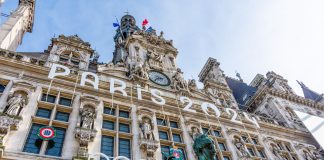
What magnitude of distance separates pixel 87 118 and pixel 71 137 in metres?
1.20

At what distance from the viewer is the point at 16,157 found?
9680mm

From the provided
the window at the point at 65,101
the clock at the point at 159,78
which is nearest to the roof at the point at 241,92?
the clock at the point at 159,78

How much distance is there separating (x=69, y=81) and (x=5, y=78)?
2.94m

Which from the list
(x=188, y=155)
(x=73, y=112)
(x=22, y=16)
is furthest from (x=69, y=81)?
(x=22, y=16)

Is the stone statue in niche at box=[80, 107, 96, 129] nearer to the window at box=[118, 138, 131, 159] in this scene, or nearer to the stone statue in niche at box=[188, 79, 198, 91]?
the window at box=[118, 138, 131, 159]

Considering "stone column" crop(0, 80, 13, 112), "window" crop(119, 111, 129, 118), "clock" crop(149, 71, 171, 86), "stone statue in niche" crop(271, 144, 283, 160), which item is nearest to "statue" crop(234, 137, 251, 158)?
"stone statue in niche" crop(271, 144, 283, 160)

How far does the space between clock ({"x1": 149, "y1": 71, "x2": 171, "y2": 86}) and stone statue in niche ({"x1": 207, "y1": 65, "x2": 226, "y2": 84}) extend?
786cm

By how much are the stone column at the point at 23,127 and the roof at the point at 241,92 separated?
19930mm

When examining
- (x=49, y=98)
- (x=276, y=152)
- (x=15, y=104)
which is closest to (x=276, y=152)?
(x=276, y=152)

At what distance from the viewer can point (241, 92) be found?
30.6m

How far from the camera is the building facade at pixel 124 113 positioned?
11.2 meters

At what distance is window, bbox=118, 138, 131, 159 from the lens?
12.4m

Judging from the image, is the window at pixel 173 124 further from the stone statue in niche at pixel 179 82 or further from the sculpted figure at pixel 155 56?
the sculpted figure at pixel 155 56

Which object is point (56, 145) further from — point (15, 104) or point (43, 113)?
point (15, 104)
